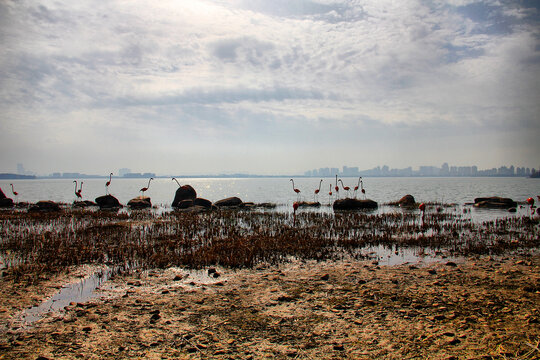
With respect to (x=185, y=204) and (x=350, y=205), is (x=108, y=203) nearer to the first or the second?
(x=185, y=204)

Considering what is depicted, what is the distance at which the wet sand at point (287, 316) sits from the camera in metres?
5.28

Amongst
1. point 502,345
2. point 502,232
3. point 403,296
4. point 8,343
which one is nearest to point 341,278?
point 403,296

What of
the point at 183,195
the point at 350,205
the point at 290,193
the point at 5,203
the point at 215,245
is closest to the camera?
the point at 215,245

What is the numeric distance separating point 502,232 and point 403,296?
44.4ft

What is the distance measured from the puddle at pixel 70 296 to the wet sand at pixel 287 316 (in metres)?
0.26

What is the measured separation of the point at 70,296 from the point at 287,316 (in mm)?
5578

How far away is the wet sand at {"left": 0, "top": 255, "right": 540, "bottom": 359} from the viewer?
528 centimetres

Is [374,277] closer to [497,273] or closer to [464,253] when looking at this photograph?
[497,273]

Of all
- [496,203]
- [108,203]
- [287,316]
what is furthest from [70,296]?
[496,203]

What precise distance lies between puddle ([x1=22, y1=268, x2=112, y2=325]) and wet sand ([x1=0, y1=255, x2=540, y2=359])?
26 centimetres

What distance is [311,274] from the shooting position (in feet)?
32.1

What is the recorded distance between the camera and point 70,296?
8008 millimetres

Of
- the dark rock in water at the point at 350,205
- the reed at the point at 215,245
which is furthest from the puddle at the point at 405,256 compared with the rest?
the dark rock in water at the point at 350,205

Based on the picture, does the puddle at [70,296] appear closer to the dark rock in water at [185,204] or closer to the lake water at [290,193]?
the dark rock in water at [185,204]
